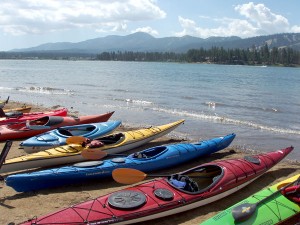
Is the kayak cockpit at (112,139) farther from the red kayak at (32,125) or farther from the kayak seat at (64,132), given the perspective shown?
the red kayak at (32,125)

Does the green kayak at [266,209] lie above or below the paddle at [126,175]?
below

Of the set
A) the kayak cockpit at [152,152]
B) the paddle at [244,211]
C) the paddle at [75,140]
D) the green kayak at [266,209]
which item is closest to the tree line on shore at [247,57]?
the kayak cockpit at [152,152]

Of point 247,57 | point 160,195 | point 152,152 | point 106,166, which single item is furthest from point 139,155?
point 247,57

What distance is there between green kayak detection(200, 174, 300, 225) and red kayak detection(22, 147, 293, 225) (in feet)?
2.87

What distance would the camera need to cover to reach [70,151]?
29.9 ft

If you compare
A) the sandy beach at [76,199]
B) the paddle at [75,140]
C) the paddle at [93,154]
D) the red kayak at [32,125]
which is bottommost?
the sandy beach at [76,199]

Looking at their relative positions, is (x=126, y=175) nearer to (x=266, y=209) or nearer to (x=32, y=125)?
(x=266, y=209)

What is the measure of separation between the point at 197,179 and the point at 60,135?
16.0 ft

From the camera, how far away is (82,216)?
18.5ft

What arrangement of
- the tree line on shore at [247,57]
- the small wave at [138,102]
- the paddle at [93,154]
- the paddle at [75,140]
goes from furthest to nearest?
the tree line on shore at [247,57] < the small wave at [138,102] < the paddle at [75,140] < the paddle at [93,154]

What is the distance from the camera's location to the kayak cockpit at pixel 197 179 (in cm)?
671

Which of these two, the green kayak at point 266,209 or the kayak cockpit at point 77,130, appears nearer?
the green kayak at point 266,209

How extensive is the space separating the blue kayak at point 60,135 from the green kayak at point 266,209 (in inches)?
233

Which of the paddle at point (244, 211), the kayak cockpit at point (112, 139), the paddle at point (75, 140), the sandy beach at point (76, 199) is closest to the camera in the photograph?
the paddle at point (244, 211)
